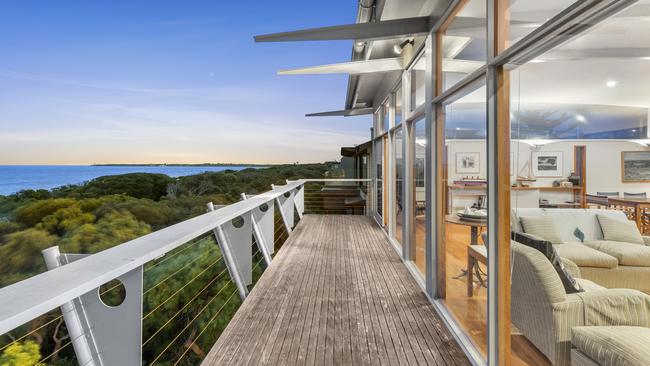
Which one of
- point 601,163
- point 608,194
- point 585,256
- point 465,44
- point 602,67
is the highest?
point 465,44

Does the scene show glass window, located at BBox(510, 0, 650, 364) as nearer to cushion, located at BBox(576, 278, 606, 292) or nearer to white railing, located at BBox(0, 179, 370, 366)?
cushion, located at BBox(576, 278, 606, 292)

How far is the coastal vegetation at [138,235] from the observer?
263 inches

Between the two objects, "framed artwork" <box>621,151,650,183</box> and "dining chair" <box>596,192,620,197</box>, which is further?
"dining chair" <box>596,192,620,197</box>

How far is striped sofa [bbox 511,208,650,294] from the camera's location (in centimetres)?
112

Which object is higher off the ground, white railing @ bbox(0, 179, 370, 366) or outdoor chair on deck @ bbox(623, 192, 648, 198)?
outdoor chair on deck @ bbox(623, 192, 648, 198)

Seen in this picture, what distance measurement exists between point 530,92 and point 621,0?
532mm

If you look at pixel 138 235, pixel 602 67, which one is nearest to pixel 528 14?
pixel 602 67

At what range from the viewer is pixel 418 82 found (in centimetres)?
398

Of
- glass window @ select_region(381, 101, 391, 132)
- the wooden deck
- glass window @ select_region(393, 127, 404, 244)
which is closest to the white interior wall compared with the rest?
the wooden deck

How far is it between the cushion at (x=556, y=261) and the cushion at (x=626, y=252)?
0.21 meters

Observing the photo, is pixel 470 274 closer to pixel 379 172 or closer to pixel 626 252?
pixel 626 252

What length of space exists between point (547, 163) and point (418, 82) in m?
2.64

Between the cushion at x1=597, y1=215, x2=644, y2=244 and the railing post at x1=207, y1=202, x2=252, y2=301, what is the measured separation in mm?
2012

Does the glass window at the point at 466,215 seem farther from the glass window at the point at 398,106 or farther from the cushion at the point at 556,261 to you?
the glass window at the point at 398,106
